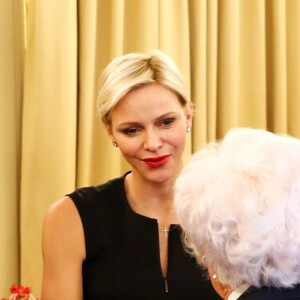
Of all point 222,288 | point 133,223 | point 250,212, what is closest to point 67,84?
point 133,223

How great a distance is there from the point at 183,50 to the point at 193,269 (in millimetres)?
1100

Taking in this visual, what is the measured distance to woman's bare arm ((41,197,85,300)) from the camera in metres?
1.60

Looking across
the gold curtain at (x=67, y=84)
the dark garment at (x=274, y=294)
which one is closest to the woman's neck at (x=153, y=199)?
the gold curtain at (x=67, y=84)

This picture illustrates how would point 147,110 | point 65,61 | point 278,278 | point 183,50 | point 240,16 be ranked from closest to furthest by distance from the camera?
point 278,278
point 147,110
point 65,61
point 183,50
point 240,16

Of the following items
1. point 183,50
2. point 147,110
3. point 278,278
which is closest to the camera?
point 278,278

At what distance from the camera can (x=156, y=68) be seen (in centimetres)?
162

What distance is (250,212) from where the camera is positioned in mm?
966

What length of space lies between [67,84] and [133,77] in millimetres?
589

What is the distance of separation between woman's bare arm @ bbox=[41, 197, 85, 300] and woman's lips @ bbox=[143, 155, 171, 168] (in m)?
0.27

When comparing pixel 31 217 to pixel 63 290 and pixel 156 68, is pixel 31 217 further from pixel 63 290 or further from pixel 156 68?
pixel 156 68

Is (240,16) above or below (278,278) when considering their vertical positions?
above

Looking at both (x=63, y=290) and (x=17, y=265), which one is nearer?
(x=63, y=290)

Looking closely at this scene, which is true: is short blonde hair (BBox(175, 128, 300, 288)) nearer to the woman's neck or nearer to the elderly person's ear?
the elderly person's ear

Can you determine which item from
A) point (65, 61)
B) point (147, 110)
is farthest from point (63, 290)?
point (65, 61)
